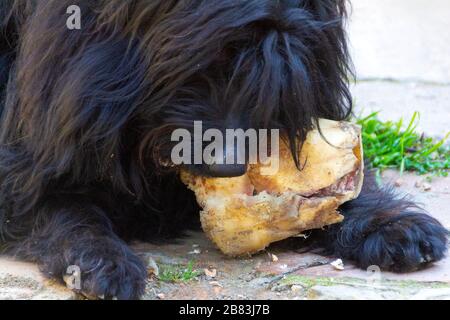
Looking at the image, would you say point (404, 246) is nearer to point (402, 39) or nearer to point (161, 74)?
point (161, 74)

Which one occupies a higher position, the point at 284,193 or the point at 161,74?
the point at 161,74

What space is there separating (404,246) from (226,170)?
0.69 metres

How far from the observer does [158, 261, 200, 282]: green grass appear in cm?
319

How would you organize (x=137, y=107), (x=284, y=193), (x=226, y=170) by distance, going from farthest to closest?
1. (x=284, y=193)
2. (x=137, y=107)
3. (x=226, y=170)

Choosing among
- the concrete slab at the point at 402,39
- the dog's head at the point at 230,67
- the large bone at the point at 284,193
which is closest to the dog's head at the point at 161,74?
the dog's head at the point at 230,67

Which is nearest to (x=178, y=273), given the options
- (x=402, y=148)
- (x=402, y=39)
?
(x=402, y=148)

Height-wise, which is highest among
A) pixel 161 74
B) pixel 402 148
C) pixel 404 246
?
pixel 161 74

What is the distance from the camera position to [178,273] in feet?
10.6

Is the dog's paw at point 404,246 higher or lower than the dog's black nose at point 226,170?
lower

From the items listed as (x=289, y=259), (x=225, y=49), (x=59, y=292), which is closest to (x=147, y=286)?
(x=59, y=292)

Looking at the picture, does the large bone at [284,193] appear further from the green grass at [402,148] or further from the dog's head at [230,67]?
the green grass at [402,148]

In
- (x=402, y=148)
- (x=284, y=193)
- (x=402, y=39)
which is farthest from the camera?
(x=402, y=39)

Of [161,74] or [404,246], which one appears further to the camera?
[404,246]

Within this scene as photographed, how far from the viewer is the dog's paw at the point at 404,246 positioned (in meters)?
3.23
